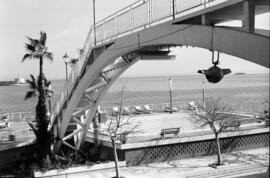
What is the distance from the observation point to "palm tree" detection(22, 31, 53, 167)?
17.3 m

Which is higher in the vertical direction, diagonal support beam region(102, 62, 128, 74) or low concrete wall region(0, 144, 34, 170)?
diagonal support beam region(102, 62, 128, 74)

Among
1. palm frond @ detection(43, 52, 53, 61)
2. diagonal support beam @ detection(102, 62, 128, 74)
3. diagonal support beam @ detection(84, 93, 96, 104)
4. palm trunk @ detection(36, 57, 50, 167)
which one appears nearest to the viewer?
diagonal support beam @ detection(102, 62, 128, 74)

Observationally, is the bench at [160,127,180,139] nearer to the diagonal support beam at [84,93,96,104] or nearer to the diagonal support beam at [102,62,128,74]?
the diagonal support beam at [84,93,96,104]

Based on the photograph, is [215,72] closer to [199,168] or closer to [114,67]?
[114,67]

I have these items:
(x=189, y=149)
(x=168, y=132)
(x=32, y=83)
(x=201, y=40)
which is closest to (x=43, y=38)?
(x=32, y=83)

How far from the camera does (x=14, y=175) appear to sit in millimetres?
16375

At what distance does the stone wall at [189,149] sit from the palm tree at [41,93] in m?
4.13

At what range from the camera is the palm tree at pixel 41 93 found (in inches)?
682

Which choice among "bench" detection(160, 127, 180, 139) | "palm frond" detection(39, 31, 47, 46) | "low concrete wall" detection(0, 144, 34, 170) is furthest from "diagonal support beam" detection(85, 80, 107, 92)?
"low concrete wall" detection(0, 144, 34, 170)

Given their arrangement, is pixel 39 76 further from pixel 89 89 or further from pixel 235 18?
pixel 235 18

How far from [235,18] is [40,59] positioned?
547 inches

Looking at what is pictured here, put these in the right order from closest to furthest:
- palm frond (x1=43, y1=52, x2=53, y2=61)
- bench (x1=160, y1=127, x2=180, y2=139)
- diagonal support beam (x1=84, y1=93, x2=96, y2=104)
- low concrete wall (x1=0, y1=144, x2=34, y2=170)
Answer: diagonal support beam (x1=84, y1=93, x2=96, y2=104), bench (x1=160, y1=127, x2=180, y2=139), low concrete wall (x1=0, y1=144, x2=34, y2=170), palm frond (x1=43, y1=52, x2=53, y2=61)

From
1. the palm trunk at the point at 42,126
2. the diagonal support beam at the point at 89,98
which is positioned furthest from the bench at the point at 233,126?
the palm trunk at the point at 42,126

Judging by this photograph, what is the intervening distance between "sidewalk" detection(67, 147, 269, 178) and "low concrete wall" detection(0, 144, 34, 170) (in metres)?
3.49
